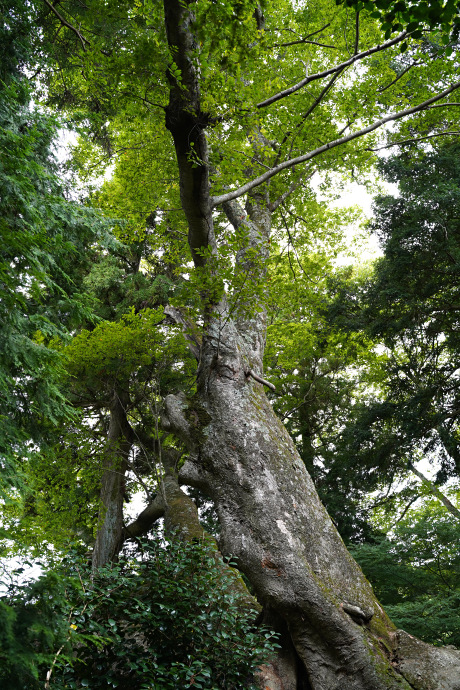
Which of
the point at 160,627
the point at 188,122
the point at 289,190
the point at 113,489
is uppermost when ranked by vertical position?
the point at 289,190

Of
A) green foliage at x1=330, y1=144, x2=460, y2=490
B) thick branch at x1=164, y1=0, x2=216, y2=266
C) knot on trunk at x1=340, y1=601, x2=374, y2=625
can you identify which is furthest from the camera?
green foliage at x1=330, y1=144, x2=460, y2=490

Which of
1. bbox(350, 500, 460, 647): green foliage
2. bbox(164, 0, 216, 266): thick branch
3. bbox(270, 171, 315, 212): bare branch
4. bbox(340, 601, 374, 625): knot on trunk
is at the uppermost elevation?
bbox(270, 171, 315, 212): bare branch

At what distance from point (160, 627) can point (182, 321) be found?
146 inches

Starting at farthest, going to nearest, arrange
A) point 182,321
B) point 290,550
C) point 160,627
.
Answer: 1. point 182,321
2. point 290,550
3. point 160,627

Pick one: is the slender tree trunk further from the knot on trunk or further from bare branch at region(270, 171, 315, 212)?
the knot on trunk

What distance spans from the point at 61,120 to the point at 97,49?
1.28m

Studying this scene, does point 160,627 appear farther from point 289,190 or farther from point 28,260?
point 289,190

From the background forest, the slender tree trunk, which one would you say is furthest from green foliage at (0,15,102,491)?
the slender tree trunk

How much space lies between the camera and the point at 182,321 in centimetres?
637

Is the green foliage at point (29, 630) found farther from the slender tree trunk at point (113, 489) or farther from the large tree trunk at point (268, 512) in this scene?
the slender tree trunk at point (113, 489)

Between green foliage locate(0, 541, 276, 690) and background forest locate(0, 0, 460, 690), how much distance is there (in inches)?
0.8

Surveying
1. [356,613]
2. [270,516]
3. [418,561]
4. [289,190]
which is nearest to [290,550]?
[270,516]

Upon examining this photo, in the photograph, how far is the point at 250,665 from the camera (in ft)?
12.0

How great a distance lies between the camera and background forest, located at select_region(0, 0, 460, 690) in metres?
3.58
